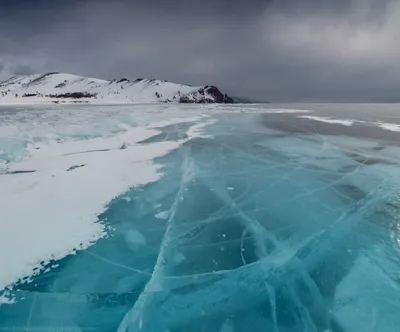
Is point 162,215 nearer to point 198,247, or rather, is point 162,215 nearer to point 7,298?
point 198,247

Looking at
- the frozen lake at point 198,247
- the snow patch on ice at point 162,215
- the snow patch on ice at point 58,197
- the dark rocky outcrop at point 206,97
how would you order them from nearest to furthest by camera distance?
the frozen lake at point 198,247
the snow patch on ice at point 58,197
the snow patch on ice at point 162,215
the dark rocky outcrop at point 206,97

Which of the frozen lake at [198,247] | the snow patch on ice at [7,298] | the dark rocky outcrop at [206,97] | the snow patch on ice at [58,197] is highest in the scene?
the snow patch on ice at [58,197]

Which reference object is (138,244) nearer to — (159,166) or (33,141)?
(159,166)

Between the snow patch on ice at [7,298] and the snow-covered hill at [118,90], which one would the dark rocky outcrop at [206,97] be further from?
the snow patch on ice at [7,298]

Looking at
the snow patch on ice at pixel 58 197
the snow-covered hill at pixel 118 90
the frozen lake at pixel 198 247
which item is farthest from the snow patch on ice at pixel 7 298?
the snow-covered hill at pixel 118 90

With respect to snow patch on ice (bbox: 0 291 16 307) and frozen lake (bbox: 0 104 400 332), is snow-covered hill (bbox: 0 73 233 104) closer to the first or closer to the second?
frozen lake (bbox: 0 104 400 332)

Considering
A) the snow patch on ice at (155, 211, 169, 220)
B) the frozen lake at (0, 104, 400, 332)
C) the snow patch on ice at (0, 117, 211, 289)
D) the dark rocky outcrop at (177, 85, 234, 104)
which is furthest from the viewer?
the dark rocky outcrop at (177, 85, 234, 104)

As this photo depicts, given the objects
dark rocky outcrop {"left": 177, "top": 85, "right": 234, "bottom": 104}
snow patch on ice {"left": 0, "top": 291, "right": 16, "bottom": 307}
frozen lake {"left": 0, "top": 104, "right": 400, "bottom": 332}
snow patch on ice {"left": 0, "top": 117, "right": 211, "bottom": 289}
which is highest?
snow patch on ice {"left": 0, "top": 117, "right": 211, "bottom": 289}

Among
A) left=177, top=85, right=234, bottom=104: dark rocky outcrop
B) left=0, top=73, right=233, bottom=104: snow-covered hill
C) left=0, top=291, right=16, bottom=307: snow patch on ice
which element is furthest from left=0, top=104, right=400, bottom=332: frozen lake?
left=177, top=85, right=234, bottom=104: dark rocky outcrop
